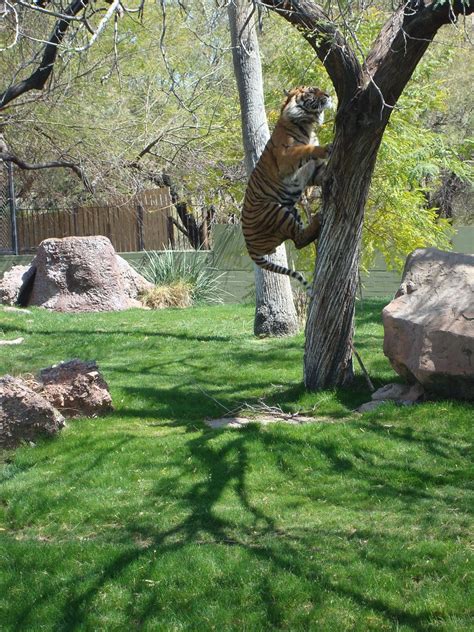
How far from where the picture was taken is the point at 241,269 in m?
21.5

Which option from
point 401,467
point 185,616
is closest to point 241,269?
point 401,467

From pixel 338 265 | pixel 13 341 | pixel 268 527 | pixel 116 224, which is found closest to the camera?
pixel 268 527

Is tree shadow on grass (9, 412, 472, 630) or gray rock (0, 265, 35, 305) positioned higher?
gray rock (0, 265, 35, 305)

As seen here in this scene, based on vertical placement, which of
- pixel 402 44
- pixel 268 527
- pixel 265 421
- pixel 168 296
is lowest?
pixel 268 527

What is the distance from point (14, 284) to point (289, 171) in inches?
460

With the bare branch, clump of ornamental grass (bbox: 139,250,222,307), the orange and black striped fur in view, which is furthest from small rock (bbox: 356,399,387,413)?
clump of ornamental grass (bbox: 139,250,222,307)

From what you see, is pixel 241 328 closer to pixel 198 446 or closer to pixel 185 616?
pixel 198 446

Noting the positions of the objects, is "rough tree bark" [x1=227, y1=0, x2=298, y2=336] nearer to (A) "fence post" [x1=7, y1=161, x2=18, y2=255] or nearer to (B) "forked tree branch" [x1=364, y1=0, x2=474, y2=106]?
(B) "forked tree branch" [x1=364, y1=0, x2=474, y2=106]

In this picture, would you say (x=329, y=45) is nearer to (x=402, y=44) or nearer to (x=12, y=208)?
(x=402, y=44)

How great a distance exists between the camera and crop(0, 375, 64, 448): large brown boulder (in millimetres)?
8805

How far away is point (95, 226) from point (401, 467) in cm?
1913

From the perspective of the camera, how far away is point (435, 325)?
28.8 feet

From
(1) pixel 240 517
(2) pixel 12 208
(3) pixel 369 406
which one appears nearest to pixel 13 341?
(3) pixel 369 406

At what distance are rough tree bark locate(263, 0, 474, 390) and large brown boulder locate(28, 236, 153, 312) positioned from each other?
9.87 m
